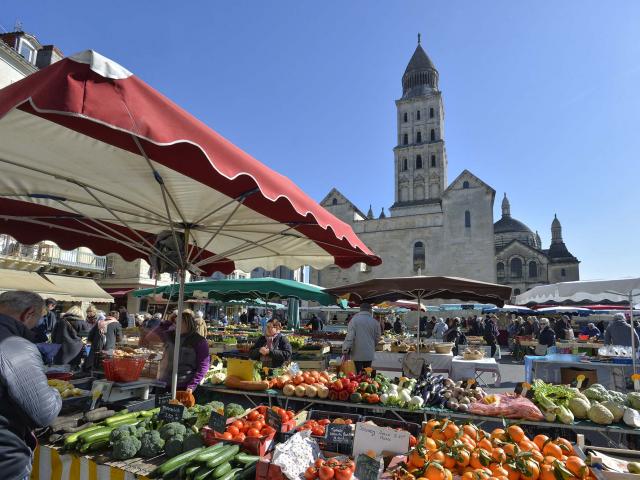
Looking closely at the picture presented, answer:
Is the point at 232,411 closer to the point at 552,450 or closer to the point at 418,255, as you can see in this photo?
the point at 552,450

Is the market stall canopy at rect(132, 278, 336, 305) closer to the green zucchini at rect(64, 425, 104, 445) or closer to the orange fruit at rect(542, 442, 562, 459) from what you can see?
the green zucchini at rect(64, 425, 104, 445)

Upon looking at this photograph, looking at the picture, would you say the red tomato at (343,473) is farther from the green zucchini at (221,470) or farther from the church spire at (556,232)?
the church spire at (556,232)

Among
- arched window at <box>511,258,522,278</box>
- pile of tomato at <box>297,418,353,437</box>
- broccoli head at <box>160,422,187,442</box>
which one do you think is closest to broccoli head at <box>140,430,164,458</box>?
broccoli head at <box>160,422,187,442</box>

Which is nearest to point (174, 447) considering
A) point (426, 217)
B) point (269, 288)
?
point (269, 288)

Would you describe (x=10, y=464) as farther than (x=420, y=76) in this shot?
No

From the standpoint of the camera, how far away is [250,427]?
331cm

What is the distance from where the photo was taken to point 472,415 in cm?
435

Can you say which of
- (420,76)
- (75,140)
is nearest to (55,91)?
(75,140)

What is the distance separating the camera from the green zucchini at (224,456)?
2572mm

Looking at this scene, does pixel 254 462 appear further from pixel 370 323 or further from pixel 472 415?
pixel 370 323

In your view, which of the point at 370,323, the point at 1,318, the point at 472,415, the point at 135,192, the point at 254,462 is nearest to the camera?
the point at 1,318

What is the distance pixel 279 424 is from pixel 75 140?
262cm

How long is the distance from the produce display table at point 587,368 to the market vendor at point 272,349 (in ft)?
20.4

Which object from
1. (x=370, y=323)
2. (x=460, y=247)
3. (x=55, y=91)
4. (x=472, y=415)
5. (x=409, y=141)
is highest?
(x=409, y=141)
